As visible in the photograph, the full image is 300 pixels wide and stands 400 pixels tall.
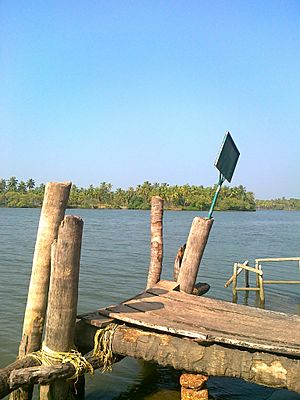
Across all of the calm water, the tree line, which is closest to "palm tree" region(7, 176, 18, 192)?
the tree line

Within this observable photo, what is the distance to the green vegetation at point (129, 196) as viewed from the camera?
4107 inches

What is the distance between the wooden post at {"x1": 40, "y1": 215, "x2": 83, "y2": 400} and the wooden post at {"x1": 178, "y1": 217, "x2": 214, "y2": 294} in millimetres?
2700

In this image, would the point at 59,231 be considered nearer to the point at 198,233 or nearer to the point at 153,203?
the point at 198,233

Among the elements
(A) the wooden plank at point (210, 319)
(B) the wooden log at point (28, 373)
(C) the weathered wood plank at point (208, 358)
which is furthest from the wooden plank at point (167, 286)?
(B) the wooden log at point (28, 373)

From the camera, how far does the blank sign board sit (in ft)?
23.8

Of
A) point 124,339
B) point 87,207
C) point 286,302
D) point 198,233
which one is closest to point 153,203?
point 198,233

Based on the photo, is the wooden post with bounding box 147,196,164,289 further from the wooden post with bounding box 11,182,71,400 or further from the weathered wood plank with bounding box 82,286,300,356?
the wooden post with bounding box 11,182,71,400

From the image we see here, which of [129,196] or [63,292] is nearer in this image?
[63,292]

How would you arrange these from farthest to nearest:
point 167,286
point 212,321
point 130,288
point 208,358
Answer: point 130,288
point 167,286
point 212,321
point 208,358

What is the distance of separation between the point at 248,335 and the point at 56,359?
2188 mm

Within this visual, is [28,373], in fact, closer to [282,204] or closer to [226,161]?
[226,161]

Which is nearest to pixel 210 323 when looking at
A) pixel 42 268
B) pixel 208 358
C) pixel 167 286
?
pixel 208 358

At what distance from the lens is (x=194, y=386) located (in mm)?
5121

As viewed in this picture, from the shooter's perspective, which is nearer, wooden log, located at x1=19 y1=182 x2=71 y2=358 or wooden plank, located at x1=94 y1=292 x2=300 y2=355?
wooden plank, located at x1=94 y1=292 x2=300 y2=355
